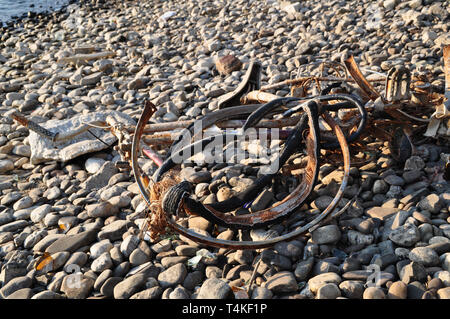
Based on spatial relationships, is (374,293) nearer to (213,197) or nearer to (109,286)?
(213,197)

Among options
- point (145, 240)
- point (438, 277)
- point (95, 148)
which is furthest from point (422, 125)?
point (95, 148)

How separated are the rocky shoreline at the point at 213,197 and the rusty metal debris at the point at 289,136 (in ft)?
0.56

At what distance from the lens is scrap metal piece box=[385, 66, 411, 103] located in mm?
2599

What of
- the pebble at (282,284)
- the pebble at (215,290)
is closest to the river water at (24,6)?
the pebble at (215,290)

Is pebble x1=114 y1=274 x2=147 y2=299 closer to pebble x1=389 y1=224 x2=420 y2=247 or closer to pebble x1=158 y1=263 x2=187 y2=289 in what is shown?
pebble x1=158 y1=263 x2=187 y2=289

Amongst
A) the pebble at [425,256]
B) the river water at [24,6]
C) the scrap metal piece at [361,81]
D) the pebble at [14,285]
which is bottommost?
the pebble at [14,285]

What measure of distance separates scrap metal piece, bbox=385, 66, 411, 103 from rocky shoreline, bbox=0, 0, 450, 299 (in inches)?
16.7

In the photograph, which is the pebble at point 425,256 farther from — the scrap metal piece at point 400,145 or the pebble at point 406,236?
the scrap metal piece at point 400,145

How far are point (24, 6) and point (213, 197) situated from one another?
17218 millimetres

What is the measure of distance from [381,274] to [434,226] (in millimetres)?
523

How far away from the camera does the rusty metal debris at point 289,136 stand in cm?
210

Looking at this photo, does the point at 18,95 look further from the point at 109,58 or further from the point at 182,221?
the point at 182,221

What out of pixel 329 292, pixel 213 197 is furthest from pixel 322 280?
pixel 213 197

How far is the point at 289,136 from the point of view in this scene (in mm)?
2402
